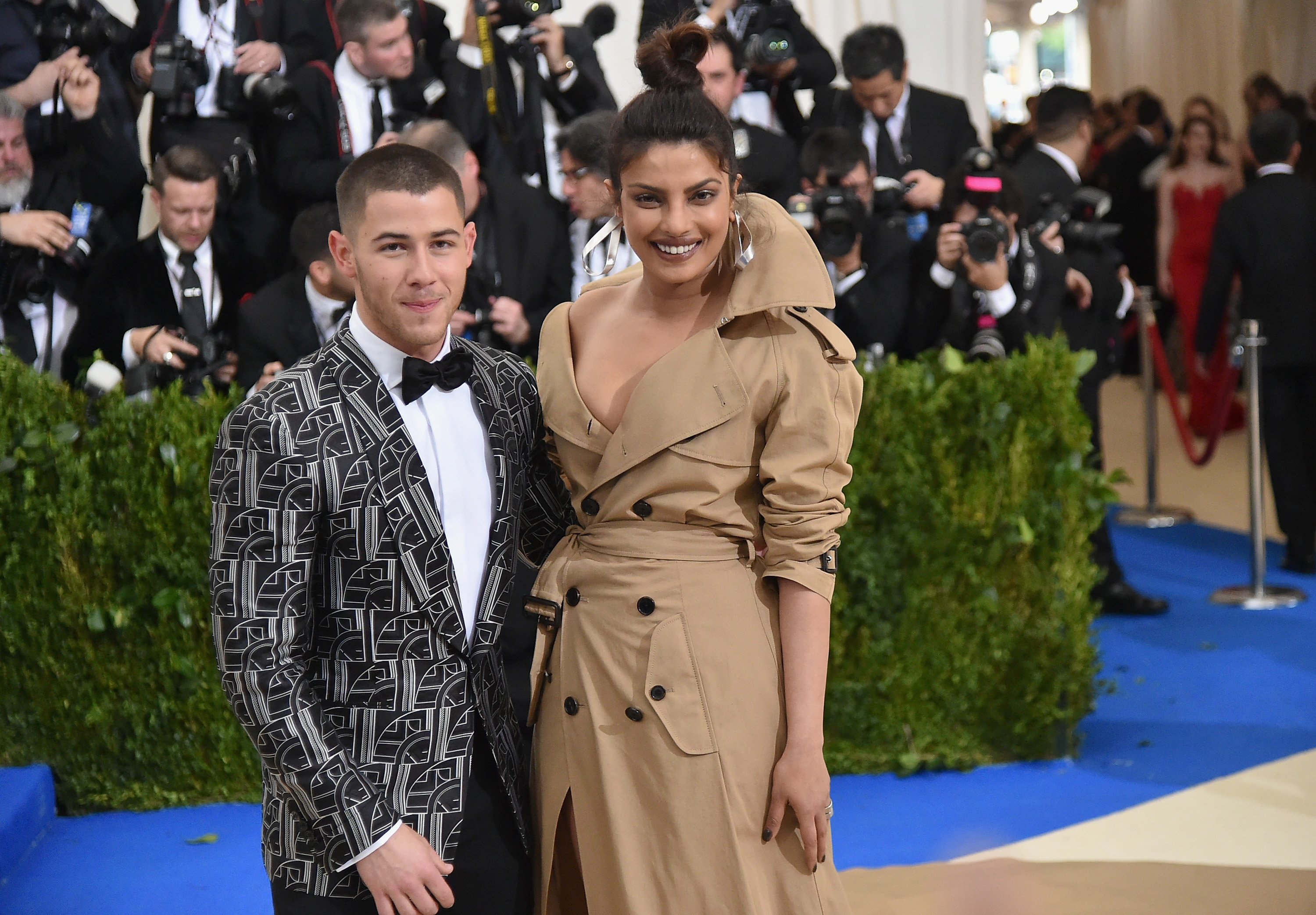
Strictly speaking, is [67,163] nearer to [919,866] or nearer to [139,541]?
[139,541]

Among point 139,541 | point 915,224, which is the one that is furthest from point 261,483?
point 915,224

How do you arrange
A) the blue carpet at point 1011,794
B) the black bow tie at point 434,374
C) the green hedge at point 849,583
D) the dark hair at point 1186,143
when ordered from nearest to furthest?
the black bow tie at point 434,374 < the blue carpet at point 1011,794 < the green hedge at point 849,583 < the dark hair at point 1186,143

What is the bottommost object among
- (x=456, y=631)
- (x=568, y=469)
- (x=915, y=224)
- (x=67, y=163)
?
(x=456, y=631)

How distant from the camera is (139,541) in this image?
12.7 feet

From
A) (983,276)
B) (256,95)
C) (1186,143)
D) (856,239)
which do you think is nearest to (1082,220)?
(983,276)

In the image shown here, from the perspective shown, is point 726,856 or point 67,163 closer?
point 726,856

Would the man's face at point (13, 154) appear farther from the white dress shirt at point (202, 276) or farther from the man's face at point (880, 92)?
the man's face at point (880, 92)

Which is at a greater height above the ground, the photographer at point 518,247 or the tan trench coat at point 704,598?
the photographer at point 518,247

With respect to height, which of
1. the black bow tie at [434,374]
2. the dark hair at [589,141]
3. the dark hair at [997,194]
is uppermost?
the dark hair at [589,141]

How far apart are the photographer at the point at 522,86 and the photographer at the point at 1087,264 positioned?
179cm

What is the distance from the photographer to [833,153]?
4.71m

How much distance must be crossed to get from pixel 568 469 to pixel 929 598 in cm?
226

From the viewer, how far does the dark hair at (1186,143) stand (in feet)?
30.3

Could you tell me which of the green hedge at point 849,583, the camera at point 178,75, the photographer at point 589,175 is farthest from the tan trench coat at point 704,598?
the camera at point 178,75
